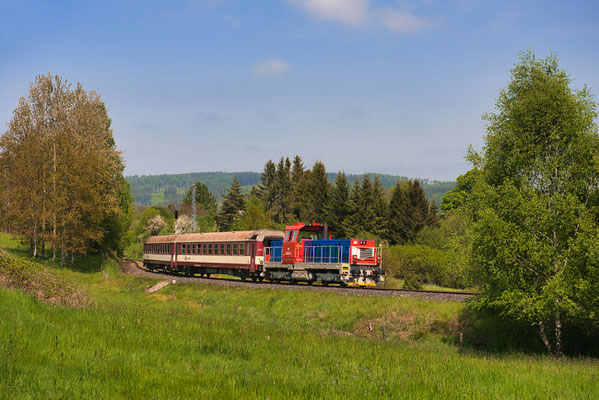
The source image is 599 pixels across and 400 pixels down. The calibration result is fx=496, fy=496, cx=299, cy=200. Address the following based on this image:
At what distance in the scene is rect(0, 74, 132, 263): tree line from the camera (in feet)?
154

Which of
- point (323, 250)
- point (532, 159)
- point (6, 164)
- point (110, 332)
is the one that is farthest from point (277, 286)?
point (6, 164)

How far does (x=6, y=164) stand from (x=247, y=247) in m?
32.2

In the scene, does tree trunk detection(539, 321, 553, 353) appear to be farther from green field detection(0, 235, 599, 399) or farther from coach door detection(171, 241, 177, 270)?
coach door detection(171, 241, 177, 270)

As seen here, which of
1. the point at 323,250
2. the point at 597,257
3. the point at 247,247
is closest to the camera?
the point at 597,257

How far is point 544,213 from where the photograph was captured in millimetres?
21203

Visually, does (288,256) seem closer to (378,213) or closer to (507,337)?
(507,337)

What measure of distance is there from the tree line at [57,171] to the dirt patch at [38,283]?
26710 millimetres

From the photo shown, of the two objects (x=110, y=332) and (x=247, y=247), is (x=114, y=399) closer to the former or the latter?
(x=110, y=332)

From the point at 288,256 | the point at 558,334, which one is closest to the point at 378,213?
the point at 288,256

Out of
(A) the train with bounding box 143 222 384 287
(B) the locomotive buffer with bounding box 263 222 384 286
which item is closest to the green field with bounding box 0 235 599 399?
(B) the locomotive buffer with bounding box 263 222 384 286

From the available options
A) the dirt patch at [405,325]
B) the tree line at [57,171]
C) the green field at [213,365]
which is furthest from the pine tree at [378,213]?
the green field at [213,365]

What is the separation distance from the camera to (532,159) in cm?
2338

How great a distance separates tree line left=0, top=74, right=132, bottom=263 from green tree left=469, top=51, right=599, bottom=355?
38969 mm

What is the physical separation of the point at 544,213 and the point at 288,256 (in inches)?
774
